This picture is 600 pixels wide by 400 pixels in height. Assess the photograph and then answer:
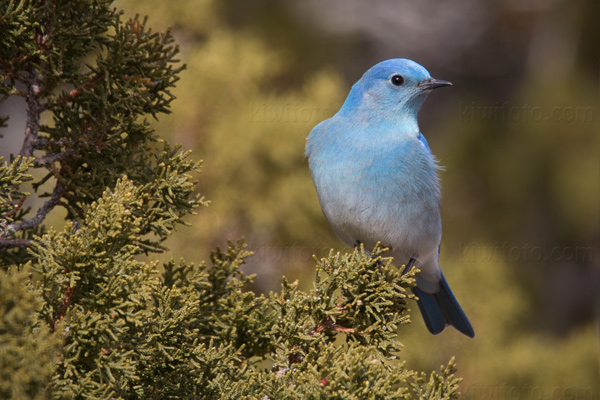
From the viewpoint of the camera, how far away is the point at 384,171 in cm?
330

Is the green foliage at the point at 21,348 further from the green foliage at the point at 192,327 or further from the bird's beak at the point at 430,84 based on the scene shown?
the bird's beak at the point at 430,84

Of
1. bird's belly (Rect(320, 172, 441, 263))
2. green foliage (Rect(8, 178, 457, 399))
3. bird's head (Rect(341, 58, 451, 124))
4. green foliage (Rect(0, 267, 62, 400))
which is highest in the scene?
bird's head (Rect(341, 58, 451, 124))

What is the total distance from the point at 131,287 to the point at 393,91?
2.12m

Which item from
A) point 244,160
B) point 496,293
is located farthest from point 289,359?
point 496,293

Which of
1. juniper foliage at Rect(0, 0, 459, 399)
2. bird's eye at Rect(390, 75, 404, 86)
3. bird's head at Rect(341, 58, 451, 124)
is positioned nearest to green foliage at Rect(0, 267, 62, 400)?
juniper foliage at Rect(0, 0, 459, 399)

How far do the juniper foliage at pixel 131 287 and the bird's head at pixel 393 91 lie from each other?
124 cm

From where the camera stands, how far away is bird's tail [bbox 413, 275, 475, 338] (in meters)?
3.87

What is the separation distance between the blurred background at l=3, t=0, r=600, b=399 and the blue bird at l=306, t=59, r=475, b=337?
3.90 ft

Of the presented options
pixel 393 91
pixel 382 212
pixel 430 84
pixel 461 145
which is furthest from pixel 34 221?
pixel 461 145

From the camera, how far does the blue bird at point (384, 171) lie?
130 inches

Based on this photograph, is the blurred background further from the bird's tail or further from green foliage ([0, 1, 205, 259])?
green foliage ([0, 1, 205, 259])

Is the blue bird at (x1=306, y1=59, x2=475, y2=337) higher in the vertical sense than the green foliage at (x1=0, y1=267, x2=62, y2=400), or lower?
higher

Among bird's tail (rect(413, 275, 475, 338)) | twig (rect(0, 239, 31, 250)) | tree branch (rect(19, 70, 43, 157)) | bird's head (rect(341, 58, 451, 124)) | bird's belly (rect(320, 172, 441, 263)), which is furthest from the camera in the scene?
bird's tail (rect(413, 275, 475, 338))

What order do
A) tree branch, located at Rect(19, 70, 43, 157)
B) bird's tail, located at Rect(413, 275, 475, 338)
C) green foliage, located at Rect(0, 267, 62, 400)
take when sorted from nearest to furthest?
green foliage, located at Rect(0, 267, 62, 400) → tree branch, located at Rect(19, 70, 43, 157) → bird's tail, located at Rect(413, 275, 475, 338)
